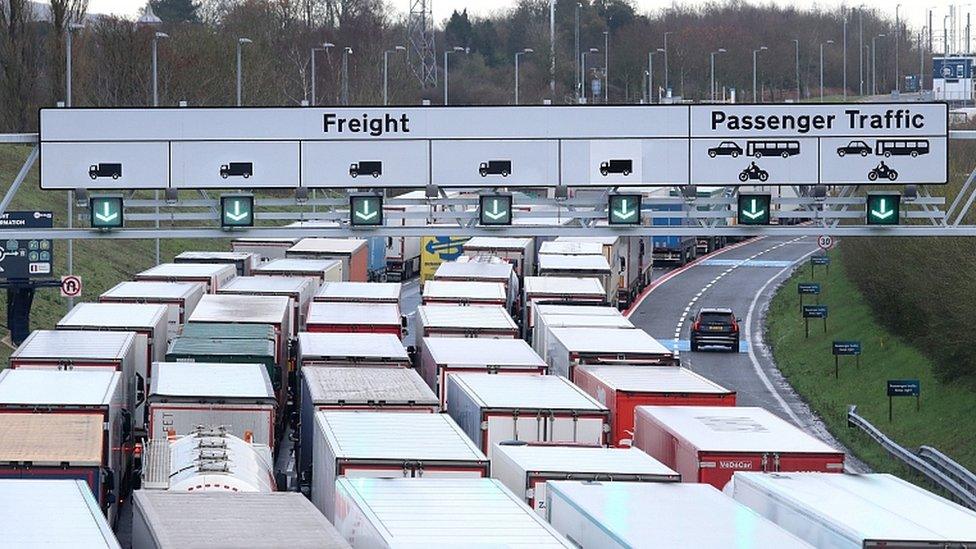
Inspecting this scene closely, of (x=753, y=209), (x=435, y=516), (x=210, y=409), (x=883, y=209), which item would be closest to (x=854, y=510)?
(x=435, y=516)

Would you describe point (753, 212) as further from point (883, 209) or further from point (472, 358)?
point (472, 358)

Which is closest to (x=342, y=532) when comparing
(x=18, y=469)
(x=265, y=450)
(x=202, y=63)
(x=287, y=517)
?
(x=287, y=517)

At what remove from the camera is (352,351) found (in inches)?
1251

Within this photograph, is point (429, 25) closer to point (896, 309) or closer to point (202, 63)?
point (202, 63)

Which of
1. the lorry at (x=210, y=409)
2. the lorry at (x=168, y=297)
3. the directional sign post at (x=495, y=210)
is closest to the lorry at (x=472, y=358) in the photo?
the directional sign post at (x=495, y=210)

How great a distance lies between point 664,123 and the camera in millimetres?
28109

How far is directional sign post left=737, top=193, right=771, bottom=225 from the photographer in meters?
28.3

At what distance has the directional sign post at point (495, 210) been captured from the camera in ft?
92.9

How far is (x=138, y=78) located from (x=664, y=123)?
175 ft

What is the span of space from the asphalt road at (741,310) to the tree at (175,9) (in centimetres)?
7469

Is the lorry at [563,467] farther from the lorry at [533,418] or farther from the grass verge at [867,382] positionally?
the grass verge at [867,382]

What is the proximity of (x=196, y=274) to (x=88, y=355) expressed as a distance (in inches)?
623

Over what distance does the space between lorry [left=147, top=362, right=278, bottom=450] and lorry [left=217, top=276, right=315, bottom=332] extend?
1332cm

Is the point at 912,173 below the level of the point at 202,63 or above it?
below
